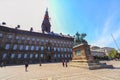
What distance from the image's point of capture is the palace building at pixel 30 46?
37219 millimetres

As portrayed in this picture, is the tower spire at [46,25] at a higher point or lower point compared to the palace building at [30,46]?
higher

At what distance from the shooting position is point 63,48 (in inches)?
1982

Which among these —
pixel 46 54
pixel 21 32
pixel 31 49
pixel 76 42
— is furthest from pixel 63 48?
pixel 76 42

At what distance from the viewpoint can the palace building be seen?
3722cm

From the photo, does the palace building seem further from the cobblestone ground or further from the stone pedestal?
the stone pedestal

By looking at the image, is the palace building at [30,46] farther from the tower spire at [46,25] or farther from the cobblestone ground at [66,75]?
the cobblestone ground at [66,75]

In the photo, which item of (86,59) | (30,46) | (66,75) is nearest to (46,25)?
(30,46)

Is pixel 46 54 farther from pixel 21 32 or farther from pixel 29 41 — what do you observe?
pixel 21 32

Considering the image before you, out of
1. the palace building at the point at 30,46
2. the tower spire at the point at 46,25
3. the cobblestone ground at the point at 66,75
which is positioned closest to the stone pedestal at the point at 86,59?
the cobblestone ground at the point at 66,75

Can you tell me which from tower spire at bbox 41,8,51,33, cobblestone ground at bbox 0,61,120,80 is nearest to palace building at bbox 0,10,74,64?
tower spire at bbox 41,8,51,33

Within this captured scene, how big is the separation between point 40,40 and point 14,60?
44.2ft

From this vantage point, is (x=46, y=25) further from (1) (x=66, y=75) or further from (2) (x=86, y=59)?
(1) (x=66, y=75)

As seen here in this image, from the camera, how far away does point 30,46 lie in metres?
42.2

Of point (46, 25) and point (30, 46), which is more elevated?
point (46, 25)
